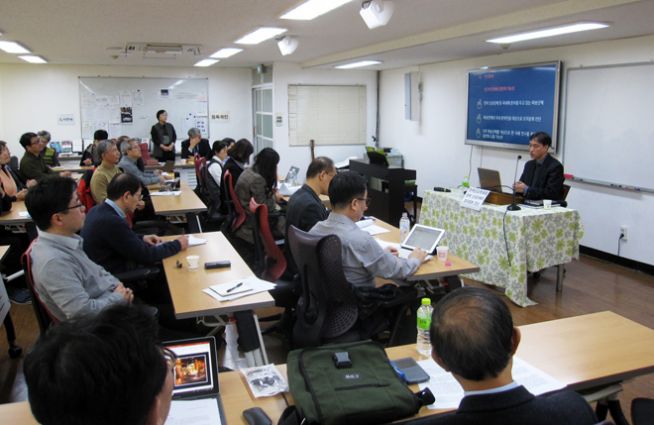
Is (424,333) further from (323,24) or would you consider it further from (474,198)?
(323,24)

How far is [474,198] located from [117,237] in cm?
318

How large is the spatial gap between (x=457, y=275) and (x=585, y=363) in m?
1.37

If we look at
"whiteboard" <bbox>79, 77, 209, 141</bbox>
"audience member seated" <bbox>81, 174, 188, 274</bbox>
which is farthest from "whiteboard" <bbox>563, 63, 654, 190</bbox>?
"whiteboard" <bbox>79, 77, 209, 141</bbox>

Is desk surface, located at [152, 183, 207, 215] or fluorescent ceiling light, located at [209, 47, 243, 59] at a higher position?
fluorescent ceiling light, located at [209, 47, 243, 59]

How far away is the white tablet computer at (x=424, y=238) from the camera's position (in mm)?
3516

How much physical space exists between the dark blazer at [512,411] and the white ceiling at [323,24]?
342 centimetres

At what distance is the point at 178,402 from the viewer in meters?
Result: 1.77

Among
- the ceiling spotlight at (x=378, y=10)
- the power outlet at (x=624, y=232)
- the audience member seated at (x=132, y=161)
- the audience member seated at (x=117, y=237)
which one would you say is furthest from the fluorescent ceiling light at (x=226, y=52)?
the power outlet at (x=624, y=232)

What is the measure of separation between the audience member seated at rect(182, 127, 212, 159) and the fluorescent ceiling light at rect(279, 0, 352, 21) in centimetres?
538

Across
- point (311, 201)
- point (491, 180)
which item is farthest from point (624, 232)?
point (311, 201)

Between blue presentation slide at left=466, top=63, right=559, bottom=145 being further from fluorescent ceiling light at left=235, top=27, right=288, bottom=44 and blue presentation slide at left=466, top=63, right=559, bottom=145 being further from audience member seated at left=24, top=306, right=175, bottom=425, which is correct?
audience member seated at left=24, top=306, right=175, bottom=425

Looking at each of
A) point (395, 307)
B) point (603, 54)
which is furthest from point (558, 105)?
point (395, 307)

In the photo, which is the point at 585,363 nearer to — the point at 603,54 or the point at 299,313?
the point at 299,313

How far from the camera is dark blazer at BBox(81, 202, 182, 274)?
323cm
